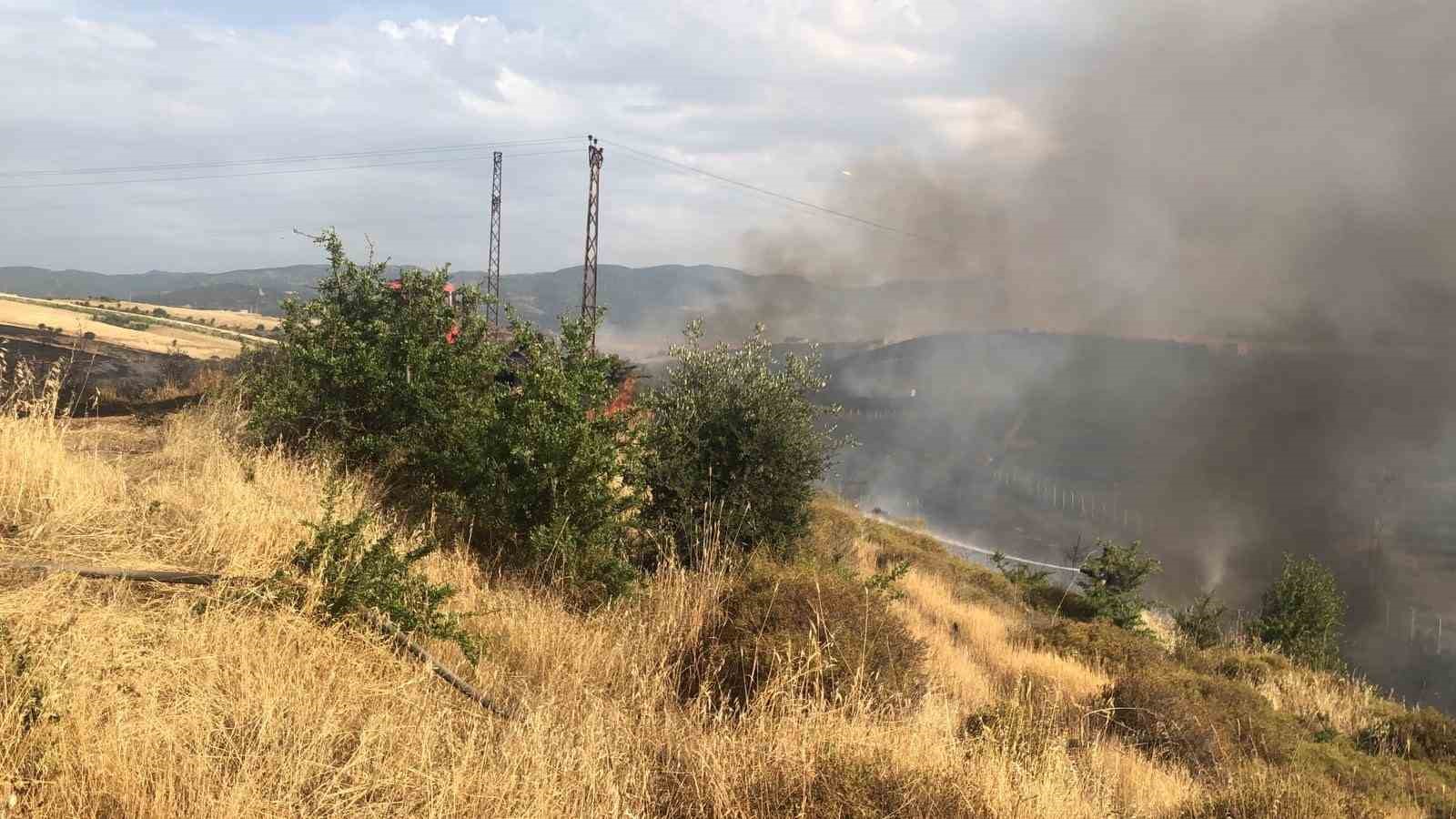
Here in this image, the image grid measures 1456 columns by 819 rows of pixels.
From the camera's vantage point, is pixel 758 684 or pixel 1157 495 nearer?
pixel 758 684

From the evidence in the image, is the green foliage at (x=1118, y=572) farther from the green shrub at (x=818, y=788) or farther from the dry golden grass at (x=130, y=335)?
the dry golden grass at (x=130, y=335)

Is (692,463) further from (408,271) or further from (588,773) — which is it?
(588,773)

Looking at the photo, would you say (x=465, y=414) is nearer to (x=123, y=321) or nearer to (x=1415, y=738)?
(x=1415, y=738)

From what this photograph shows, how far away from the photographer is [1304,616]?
96.1 ft

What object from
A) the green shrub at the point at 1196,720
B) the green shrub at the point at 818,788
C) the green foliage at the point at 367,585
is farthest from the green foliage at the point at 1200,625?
the green foliage at the point at 367,585

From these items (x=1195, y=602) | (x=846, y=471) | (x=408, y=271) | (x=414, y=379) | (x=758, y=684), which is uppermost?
(x=408, y=271)

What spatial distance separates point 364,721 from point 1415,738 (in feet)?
48.8

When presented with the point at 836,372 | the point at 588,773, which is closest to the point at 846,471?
the point at 836,372

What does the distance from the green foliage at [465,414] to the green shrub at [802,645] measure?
1316 mm

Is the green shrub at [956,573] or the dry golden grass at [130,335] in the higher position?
the dry golden grass at [130,335]

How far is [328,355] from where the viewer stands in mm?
9859

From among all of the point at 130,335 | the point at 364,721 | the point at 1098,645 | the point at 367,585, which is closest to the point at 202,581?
the point at 367,585

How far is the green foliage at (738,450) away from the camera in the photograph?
9641 mm

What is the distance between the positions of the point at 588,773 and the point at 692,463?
20.0 feet
